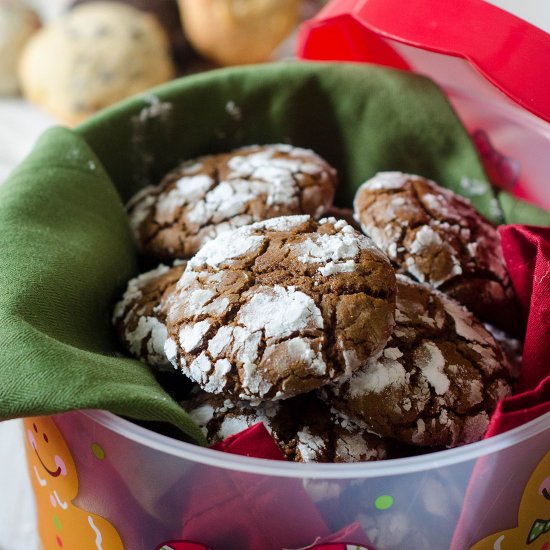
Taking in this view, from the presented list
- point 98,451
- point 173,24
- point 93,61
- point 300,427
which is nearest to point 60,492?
point 98,451

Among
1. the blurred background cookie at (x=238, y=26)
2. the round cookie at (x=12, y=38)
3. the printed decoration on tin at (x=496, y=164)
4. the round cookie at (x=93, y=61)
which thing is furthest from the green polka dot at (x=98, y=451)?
the round cookie at (x=12, y=38)

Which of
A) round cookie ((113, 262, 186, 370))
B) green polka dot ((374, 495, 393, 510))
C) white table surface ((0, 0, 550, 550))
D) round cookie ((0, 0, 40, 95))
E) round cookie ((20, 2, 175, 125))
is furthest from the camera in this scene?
round cookie ((0, 0, 40, 95))

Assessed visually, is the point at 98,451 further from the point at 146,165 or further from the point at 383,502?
the point at 146,165

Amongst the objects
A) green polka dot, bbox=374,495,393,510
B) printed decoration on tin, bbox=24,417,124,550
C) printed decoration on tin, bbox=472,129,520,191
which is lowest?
printed decoration on tin, bbox=24,417,124,550

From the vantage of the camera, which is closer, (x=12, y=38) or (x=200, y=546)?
(x=200, y=546)

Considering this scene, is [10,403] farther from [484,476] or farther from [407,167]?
[407,167]

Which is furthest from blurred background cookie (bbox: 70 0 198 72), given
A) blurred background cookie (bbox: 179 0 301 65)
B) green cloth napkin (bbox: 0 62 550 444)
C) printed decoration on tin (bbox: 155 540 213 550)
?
printed decoration on tin (bbox: 155 540 213 550)

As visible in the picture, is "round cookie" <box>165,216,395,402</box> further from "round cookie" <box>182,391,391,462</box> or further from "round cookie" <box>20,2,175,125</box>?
"round cookie" <box>20,2,175,125</box>

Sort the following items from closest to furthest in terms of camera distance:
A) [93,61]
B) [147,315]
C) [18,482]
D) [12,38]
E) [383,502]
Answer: [383,502] → [147,315] → [18,482] → [93,61] → [12,38]
